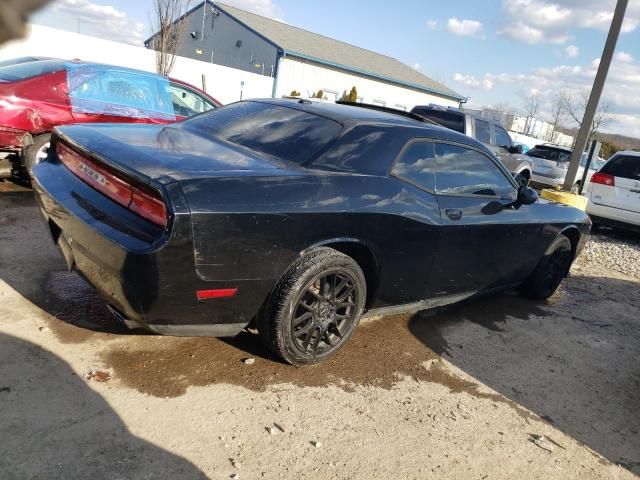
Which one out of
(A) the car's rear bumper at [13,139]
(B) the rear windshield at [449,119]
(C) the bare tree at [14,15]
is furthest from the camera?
(B) the rear windshield at [449,119]

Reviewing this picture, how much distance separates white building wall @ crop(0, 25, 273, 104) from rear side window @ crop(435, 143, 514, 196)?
A: 11.2 meters

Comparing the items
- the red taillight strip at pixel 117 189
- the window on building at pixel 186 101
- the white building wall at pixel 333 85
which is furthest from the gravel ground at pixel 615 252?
the white building wall at pixel 333 85

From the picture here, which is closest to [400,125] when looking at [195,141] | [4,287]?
[195,141]

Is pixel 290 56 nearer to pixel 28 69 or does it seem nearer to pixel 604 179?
pixel 604 179

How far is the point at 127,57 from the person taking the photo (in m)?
16.8

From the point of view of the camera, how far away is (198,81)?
1898cm

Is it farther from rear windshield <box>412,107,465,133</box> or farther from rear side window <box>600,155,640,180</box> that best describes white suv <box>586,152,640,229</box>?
rear windshield <box>412,107,465,133</box>

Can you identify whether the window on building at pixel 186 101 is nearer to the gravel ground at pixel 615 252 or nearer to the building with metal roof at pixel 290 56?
the gravel ground at pixel 615 252

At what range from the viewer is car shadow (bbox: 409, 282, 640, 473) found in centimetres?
325

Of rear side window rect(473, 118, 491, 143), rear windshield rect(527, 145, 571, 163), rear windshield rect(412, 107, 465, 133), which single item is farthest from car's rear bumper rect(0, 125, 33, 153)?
rear windshield rect(527, 145, 571, 163)

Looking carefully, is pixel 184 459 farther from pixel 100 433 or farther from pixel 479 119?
pixel 479 119

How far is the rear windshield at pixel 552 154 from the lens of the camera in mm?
15102

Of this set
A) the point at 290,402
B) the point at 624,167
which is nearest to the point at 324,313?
the point at 290,402

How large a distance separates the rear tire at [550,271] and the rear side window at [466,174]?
1.04 m
